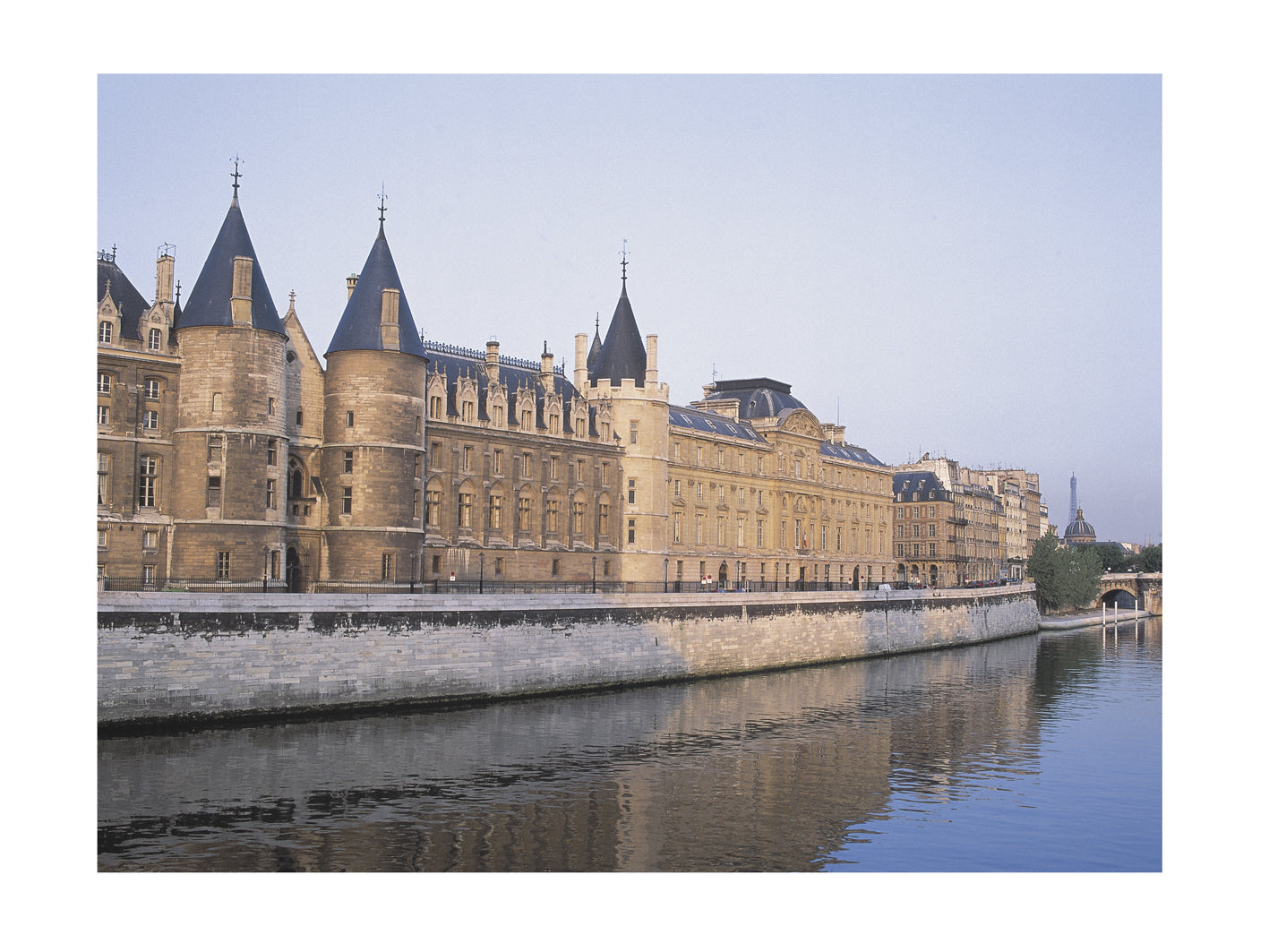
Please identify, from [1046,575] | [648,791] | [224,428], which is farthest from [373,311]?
[1046,575]

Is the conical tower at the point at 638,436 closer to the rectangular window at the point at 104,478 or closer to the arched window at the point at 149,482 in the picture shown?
the arched window at the point at 149,482

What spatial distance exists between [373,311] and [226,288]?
274 inches

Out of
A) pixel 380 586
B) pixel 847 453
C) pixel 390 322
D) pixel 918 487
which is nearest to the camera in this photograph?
pixel 380 586

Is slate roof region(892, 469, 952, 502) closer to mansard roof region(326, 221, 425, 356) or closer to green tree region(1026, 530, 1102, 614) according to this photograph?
green tree region(1026, 530, 1102, 614)

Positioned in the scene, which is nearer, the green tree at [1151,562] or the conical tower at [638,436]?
the conical tower at [638,436]

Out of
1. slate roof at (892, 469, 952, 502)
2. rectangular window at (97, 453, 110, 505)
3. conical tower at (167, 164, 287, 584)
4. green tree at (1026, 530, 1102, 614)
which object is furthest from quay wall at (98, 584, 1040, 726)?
slate roof at (892, 469, 952, 502)

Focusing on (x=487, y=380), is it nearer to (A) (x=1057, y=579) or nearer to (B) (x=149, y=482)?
(B) (x=149, y=482)

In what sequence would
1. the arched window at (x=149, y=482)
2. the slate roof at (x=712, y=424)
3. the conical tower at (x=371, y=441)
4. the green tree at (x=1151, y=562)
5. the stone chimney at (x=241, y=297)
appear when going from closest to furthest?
1. the stone chimney at (x=241, y=297)
2. the arched window at (x=149, y=482)
3. the conical tower at (x=371, y=441)
4. the slate roof at (x=712, y=424)
5. the green tree at (x=1151, y=562)

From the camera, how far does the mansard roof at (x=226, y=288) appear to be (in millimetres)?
44219

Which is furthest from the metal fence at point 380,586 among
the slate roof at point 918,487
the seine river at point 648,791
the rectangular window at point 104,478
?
the slate roof at point 918,487

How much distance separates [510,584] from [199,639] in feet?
76.6

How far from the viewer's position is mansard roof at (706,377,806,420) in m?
87.7

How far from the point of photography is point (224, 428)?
144 ft

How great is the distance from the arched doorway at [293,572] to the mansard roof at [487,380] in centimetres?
1168
